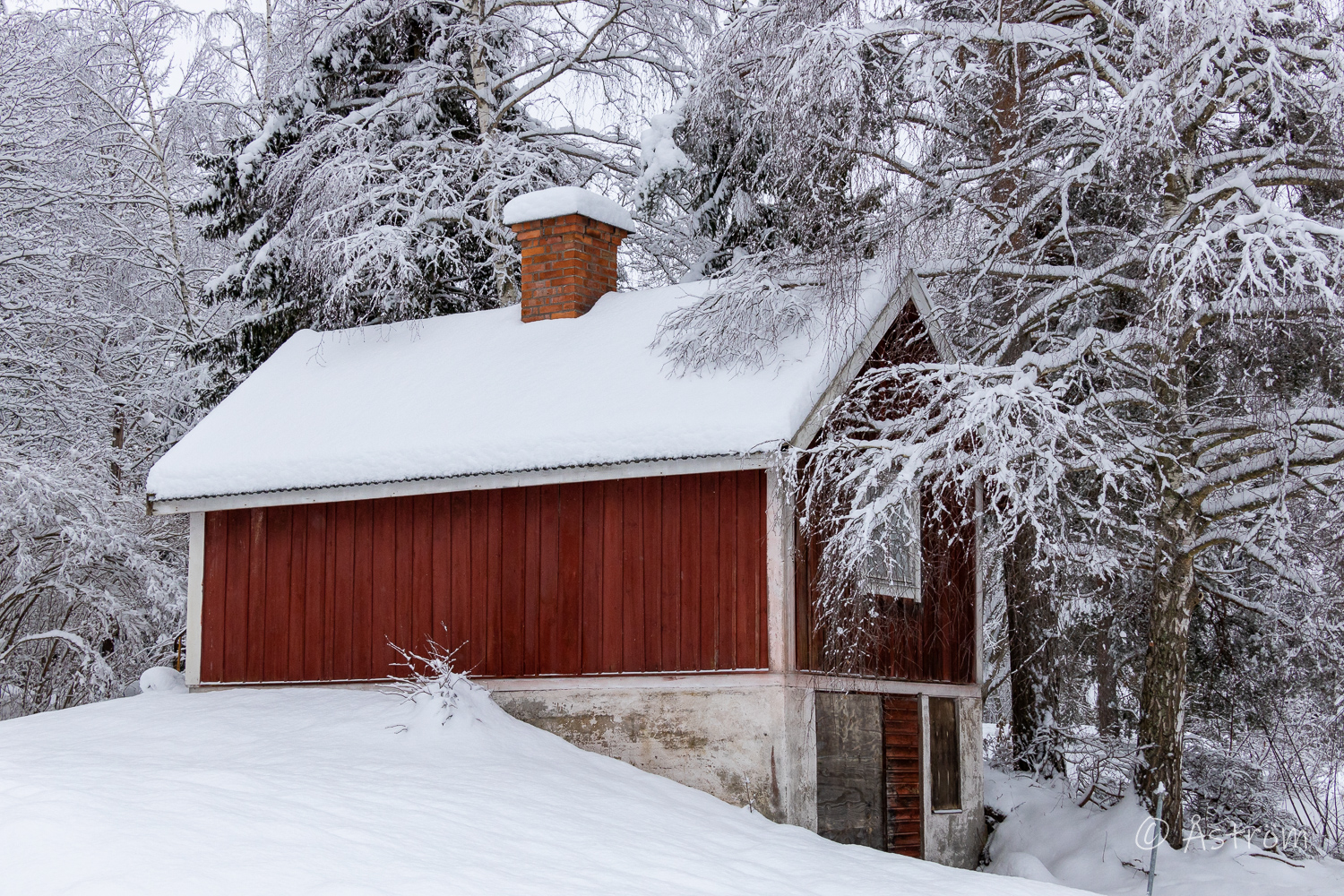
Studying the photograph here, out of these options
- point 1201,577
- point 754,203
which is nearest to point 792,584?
point 1201,577

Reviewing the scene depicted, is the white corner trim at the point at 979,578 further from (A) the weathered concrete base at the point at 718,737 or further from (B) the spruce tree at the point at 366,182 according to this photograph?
(B) the spruce tree at the point at 366,182

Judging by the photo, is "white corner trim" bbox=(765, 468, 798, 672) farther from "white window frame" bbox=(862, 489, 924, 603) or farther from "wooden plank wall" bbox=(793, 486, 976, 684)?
"white window frame" bbox=(862, 489, 924, 603)

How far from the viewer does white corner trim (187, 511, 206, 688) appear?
1249 centimetres

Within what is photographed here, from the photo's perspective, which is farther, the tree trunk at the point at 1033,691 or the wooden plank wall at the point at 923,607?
the tree trunk at the point at 1033,691

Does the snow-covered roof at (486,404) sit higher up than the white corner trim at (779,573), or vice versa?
the snow-covered roof at (486,404)

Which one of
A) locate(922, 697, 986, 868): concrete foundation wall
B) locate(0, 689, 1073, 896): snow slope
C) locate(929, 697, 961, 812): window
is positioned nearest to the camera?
locate(0, 689, 1073, 896): snow slope

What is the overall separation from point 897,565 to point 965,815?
110 inches

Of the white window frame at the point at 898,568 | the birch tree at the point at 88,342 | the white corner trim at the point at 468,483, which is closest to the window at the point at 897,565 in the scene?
the white window frame at the point at 898,568

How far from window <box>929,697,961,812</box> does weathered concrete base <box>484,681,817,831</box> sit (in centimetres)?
232

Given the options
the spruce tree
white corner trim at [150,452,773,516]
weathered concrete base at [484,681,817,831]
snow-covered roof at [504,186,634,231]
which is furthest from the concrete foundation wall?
the spruce tree

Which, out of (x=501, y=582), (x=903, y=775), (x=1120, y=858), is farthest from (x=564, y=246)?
(x=1120, y=858)

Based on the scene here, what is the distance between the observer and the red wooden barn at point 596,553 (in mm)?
9797

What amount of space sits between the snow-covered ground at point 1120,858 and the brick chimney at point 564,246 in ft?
21.0

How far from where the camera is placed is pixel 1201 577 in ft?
39.7
